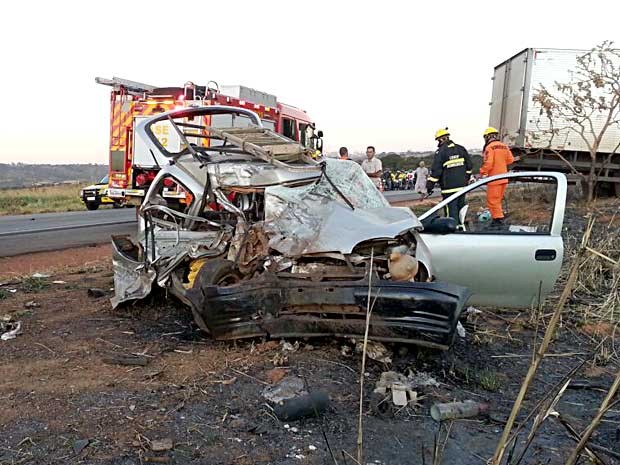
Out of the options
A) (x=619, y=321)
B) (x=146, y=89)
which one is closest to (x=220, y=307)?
(x=619, y=321)

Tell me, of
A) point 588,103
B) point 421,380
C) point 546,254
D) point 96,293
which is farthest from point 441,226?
point 588,103

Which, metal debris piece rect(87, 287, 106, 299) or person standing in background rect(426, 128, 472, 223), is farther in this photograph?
person standing in background rect(426, 128, 472, 223)

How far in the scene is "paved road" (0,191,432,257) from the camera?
33.7 feet

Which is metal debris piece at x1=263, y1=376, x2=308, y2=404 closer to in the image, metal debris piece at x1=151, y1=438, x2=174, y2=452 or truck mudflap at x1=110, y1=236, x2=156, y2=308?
metal debris piece at x1=151, y1=438, x2=174, y2=452

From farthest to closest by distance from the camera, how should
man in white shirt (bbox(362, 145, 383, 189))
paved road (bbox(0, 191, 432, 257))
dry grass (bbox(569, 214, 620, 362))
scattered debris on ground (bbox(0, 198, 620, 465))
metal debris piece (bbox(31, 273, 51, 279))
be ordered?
man in white shirt (bbox(362, 145, 383, 189))
paved road (bbox(0, 191, 432, 257))
metal debris piece (bbox(31, 273, 51, 279))
dry grass (bbox(569, 214, 620, 362))
scattered debris on ground (bbox(0, 198, 620, 465))

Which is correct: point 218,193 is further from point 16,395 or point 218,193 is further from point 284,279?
point 16,395

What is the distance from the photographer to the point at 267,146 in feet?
17.5

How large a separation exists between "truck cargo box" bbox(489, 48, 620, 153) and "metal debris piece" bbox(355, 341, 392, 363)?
1132cm

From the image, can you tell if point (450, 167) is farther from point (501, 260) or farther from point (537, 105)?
point (537, 105)

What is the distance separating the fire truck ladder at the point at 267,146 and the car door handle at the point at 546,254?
210cm

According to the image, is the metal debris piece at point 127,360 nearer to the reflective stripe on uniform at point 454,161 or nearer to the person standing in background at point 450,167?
the person standing in background at point 450,167

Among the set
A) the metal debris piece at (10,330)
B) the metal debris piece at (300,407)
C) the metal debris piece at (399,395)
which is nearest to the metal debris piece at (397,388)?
the metal debris piece at (399,395)

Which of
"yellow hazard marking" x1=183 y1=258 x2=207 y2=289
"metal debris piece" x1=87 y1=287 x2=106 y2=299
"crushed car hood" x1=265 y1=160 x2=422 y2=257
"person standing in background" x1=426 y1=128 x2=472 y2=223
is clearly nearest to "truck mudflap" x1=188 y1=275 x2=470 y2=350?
"crushed car hood" x1=265 y1=160 x2=422 y2=257

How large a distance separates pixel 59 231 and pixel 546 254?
35.7 ft
